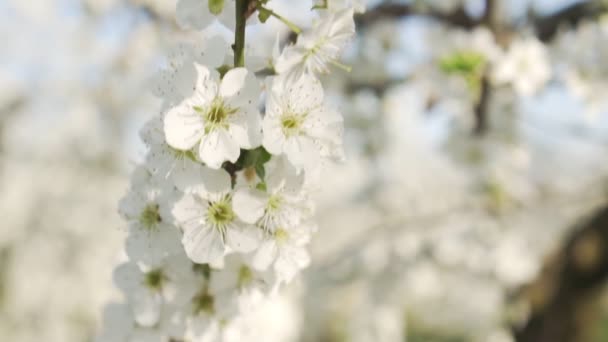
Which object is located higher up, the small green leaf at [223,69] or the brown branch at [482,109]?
the brown branch at [482,109]

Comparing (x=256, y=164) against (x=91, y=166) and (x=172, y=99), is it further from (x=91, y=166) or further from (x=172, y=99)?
(x=91, y=166)

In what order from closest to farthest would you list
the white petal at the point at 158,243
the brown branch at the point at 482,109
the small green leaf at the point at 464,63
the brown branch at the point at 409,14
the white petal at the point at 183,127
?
the white petal at the point at 183,127 → the white petal at the point at 158,243 → the small green leaf at the point at 464,63 → the brown branch at the point at 482,109 → the brown branch at the point at 409,14

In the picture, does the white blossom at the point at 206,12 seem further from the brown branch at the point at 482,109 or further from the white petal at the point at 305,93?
the brown branch at the point at 482,109

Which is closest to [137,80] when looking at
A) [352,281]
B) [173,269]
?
[352,281]

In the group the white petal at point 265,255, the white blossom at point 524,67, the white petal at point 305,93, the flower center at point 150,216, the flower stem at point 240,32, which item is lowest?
the white petal at point 265,255

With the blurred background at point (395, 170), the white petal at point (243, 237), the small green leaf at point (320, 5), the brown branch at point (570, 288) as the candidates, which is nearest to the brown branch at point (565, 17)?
the blurred background at point (395, 170)

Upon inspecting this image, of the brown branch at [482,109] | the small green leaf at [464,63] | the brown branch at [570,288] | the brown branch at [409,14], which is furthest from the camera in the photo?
the brown branch at [570,288]
